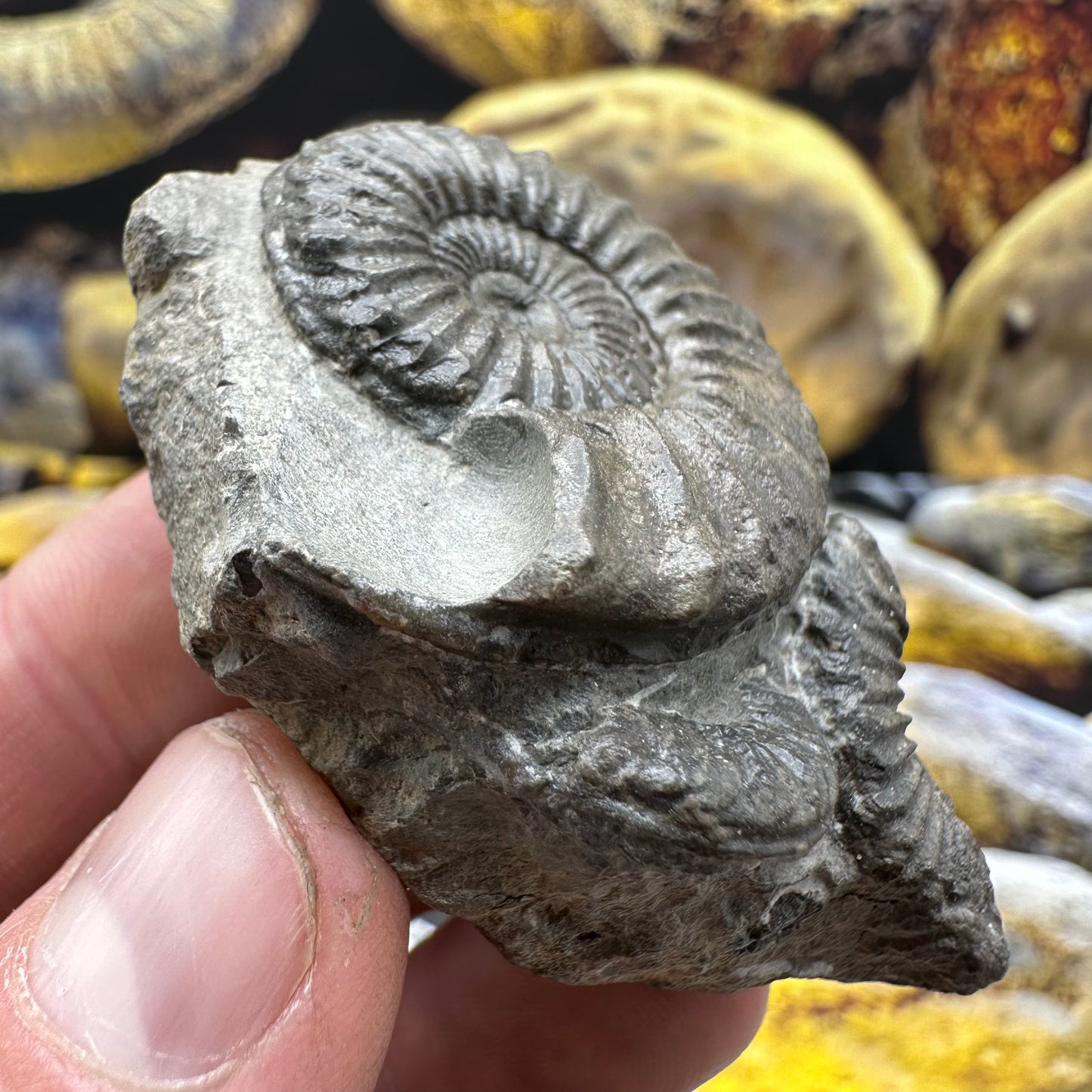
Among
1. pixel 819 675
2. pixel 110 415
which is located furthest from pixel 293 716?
pixel 110 415

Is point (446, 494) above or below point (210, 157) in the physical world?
above

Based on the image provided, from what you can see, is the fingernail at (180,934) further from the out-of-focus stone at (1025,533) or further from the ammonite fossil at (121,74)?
the ammonite fossil at (121,74)

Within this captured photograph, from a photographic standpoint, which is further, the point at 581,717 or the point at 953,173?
the point at 953,173

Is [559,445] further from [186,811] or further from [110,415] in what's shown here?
[110,415]

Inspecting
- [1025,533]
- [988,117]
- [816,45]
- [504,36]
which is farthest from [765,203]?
[1025,533]

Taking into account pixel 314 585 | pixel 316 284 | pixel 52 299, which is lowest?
pixel 52 299

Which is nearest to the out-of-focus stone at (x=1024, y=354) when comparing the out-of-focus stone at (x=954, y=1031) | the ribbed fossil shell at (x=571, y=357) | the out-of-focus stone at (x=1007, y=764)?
the out-of-focus stone at (x=1007, y=764)
